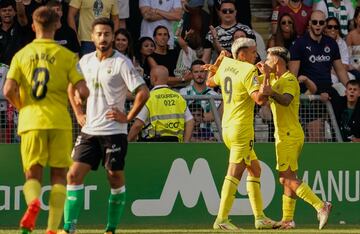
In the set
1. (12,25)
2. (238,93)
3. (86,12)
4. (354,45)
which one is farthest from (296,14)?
(238,93)

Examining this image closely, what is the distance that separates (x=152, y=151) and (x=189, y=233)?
6.85ft

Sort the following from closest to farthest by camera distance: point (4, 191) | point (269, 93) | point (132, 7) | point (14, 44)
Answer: point (269, 93) < point (4, 191) < point (14, 44) < point (132, 7)

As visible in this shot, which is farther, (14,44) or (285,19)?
(285,19)

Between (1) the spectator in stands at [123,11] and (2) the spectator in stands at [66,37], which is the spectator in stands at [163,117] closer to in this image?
(2) the spectator in stands at [66,37]

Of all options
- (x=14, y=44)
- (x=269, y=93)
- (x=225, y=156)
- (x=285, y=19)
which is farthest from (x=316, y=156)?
(x=14, y=44)

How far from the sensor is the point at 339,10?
21047 mm

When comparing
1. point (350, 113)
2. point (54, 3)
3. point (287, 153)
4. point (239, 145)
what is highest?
point (54, 3)

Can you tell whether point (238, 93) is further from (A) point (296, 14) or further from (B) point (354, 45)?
(B) point (354, 45)

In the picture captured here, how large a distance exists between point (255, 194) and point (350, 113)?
9.12 feet

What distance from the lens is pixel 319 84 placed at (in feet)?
62.7

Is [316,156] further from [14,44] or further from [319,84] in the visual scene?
[14,44]

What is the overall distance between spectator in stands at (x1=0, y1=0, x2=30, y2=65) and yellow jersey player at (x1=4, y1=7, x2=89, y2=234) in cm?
640

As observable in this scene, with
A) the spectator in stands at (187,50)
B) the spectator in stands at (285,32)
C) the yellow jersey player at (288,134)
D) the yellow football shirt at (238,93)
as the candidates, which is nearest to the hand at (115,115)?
the yellow football shirt at (238,93)

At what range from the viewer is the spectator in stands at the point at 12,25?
18812 millimetres
